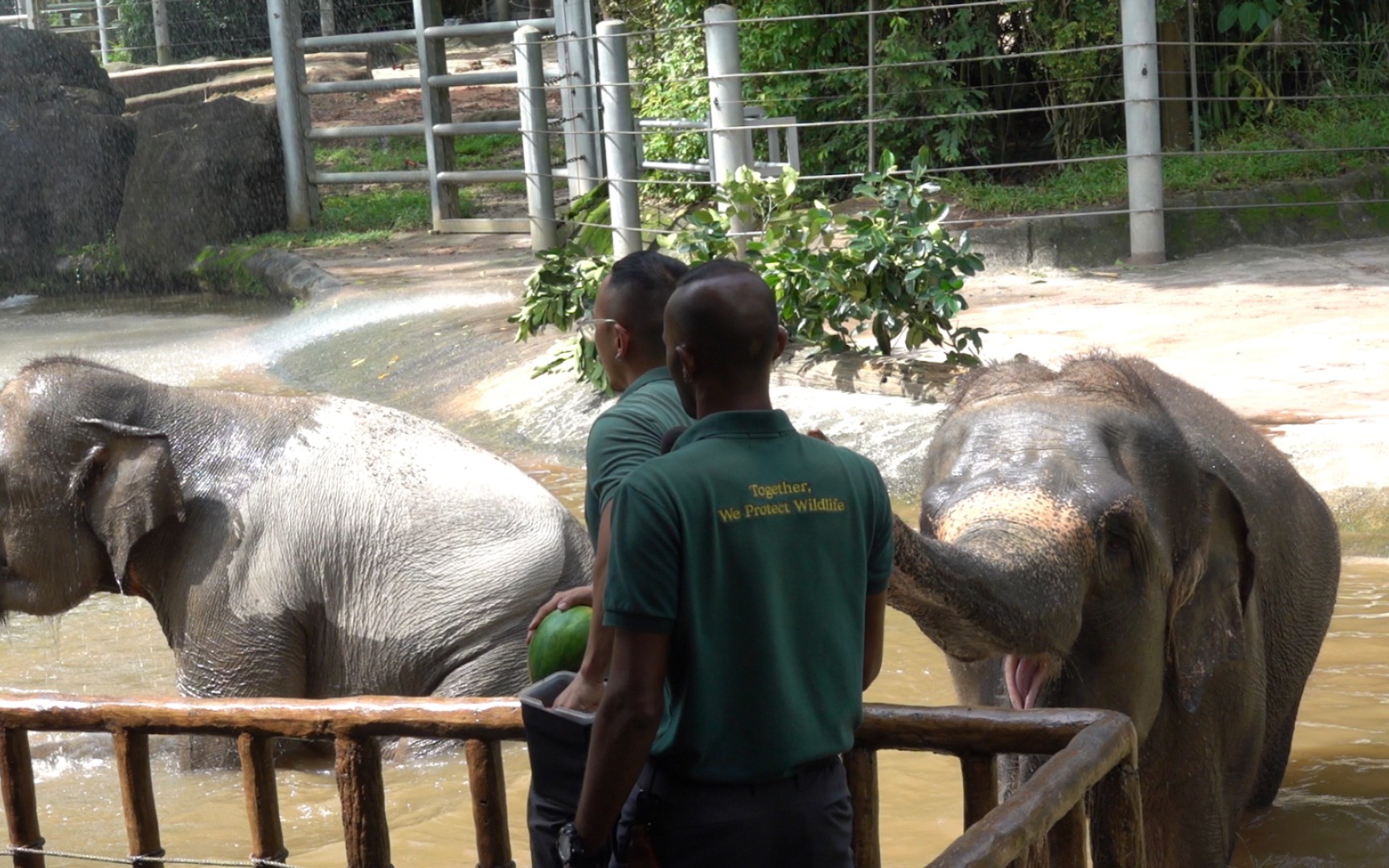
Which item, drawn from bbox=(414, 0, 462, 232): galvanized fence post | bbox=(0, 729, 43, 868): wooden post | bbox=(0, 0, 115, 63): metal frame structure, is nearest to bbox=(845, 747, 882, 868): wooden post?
bbox=(0, 729, 43, 868): wooden post

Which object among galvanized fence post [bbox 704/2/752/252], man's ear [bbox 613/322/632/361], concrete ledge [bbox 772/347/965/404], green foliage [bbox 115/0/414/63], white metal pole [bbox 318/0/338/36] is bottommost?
concrete ledge [bbox 772/347/965/404]

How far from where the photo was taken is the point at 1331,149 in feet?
33.8

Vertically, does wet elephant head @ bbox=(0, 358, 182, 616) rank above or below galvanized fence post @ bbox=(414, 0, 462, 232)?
below

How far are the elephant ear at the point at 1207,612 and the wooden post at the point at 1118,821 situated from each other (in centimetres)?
91

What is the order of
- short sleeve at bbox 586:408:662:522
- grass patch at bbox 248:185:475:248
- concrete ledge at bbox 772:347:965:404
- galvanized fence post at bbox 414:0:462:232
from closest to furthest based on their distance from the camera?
short sleeve at bbox 586:408:662:522 < concrete ledge at bbox 772:347:965:404 < galvanized fence post at bbox 414:0:462:232 < grass patch at bbox 248:185:475:248

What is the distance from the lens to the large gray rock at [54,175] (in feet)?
53.4

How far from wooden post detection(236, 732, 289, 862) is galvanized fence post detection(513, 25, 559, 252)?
9.35 metres

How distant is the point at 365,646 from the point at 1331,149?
25.9 feet

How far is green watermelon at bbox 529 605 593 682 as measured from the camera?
2.57 meters

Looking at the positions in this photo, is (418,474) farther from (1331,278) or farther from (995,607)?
(1331,278)

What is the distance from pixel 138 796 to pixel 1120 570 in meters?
1.80

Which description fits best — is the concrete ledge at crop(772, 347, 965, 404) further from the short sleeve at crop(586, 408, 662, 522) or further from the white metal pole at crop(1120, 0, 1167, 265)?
the short sleeve at crop(586, 408, 662, 522)

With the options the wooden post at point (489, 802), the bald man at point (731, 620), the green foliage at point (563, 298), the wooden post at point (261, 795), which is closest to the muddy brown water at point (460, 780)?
the wooden post at point (261, 795)

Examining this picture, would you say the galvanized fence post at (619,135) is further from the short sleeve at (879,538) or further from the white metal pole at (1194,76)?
the short sleeve at (879,538)
